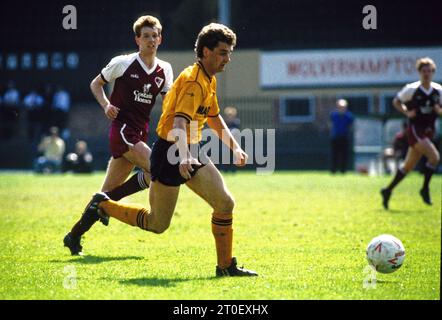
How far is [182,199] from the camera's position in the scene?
18125mm

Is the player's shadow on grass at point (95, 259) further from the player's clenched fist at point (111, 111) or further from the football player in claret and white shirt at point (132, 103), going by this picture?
the player's clenched fist at point (111, 111)

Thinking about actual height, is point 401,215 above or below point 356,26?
below

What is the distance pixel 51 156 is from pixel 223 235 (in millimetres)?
22583

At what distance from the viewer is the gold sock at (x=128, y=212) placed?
8445 millimetres

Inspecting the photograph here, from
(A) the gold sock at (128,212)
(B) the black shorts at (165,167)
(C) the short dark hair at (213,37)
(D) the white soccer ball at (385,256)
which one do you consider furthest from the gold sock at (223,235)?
(C) the short dark hair at (213,37)

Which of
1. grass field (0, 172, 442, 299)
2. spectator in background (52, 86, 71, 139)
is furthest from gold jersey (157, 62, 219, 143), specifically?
spectator in background (52, 86, 71, 139)

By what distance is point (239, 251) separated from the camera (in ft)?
32.9

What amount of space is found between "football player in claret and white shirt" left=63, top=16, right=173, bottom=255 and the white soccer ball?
105 inches

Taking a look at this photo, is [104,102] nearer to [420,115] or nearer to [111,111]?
[111,111]

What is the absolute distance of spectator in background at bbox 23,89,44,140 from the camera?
3431cm

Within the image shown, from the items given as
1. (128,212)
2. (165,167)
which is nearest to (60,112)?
(128,212)
